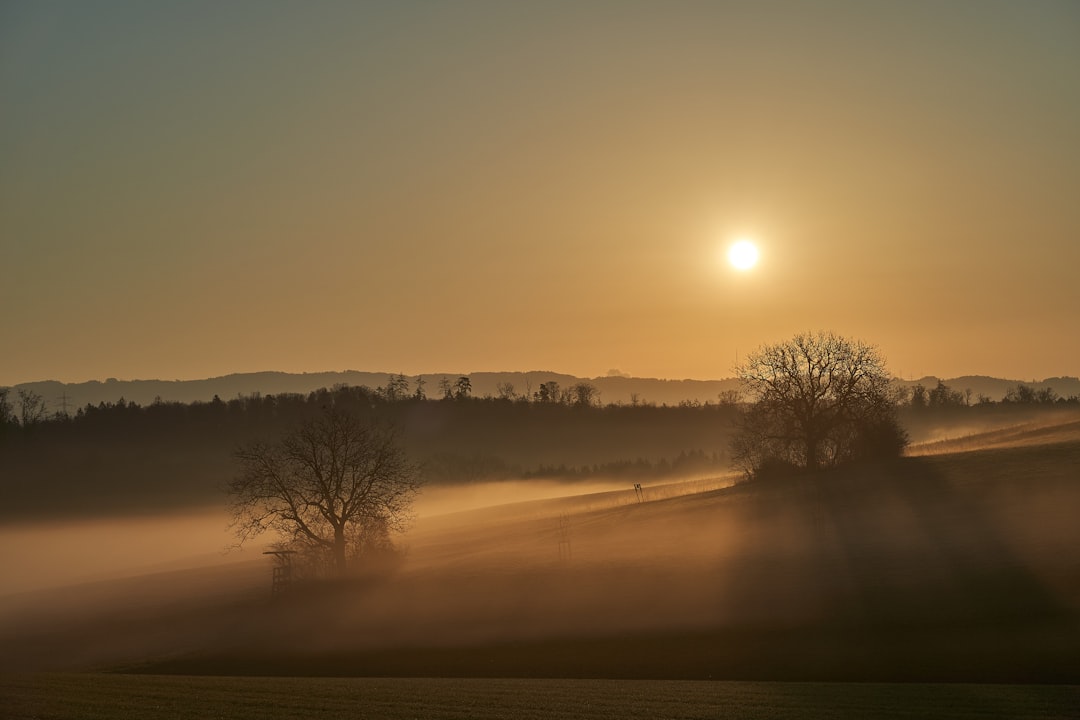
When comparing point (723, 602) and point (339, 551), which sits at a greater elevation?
point (339, 551)

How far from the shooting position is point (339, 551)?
A: 60594mm

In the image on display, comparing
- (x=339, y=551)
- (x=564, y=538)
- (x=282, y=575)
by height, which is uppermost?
(x=339, y=551)

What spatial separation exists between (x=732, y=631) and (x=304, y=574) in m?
30.5

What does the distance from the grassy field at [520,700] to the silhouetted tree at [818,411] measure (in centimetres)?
4929

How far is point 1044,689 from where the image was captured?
2634 centimetres

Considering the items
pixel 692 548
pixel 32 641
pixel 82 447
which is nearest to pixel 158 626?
pixel 32 641

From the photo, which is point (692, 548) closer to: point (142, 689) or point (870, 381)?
point (870, 381)

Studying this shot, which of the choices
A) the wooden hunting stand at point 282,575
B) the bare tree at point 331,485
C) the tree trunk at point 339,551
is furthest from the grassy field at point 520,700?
the bare tree at point 331,485

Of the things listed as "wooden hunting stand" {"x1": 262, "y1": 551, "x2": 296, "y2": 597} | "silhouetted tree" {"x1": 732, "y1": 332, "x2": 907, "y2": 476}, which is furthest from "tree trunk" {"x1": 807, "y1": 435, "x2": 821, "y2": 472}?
"wooden hunting stand" {"x1": 262, "y1": 551, "x2": 296, "y2": 597}

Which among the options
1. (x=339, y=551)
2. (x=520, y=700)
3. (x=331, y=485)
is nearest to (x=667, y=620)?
(x=520, y=700)

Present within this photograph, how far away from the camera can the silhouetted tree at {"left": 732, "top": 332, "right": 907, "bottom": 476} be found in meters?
76.1

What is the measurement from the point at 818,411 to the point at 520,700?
54.7 m

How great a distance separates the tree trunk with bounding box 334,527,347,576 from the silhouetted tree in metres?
35.0

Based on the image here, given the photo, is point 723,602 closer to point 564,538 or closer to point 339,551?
point 564,538
